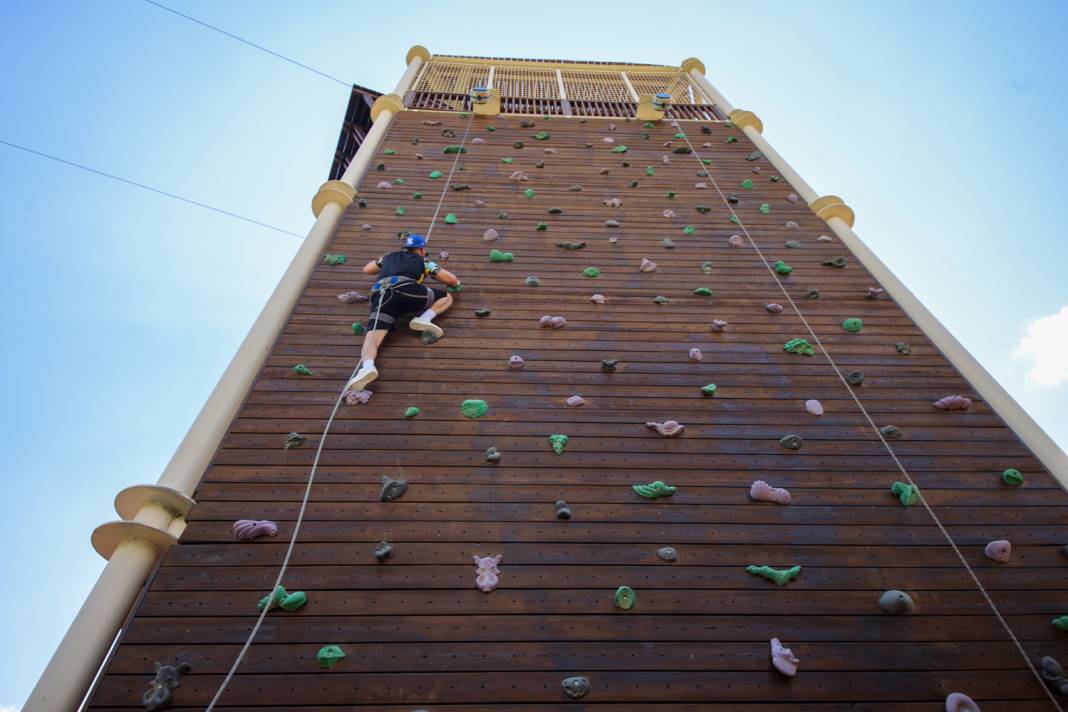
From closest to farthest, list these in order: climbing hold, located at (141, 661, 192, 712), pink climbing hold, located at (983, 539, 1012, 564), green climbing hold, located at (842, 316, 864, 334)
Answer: climbing hold, located at (141, 661, 192, 712)
pink climbing hold, located at (983, 539, 1012, 564)
green climbing hold, located at (842, 316, 864, 334)

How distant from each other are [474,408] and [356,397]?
0.63 meters

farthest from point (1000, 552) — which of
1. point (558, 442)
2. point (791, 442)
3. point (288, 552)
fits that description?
point (288, 552)

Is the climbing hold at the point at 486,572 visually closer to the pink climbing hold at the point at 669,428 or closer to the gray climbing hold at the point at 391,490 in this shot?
the gray climbing hold at the point at 391,490

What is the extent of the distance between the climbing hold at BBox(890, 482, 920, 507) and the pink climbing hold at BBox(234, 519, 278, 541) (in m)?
2.83

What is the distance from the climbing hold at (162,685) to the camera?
2139 mm

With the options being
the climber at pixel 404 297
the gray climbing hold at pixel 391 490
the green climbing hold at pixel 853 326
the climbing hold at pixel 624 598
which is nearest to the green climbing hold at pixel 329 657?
the gray climbing hold at pixel 391 490

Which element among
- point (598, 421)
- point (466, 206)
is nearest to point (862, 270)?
point (598, 421)

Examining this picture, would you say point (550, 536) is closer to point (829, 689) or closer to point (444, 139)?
point (829, 689)

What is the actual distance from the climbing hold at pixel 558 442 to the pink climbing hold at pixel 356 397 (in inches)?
39.3

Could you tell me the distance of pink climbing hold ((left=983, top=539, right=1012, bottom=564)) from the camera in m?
2.75

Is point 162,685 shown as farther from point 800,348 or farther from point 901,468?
point 800,348

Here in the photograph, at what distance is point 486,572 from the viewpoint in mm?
2604

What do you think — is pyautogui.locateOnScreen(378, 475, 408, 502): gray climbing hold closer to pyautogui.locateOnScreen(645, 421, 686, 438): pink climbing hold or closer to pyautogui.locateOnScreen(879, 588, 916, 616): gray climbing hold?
pyautogui.locateOnScreen(645, 421, 686, 438): pink climbing hold

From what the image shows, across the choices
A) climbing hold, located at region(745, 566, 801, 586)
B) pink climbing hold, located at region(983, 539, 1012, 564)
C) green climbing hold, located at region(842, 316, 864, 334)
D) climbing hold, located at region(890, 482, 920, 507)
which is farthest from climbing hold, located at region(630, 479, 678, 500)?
green climbing hold, located at region(842, 316, 864, 334)
